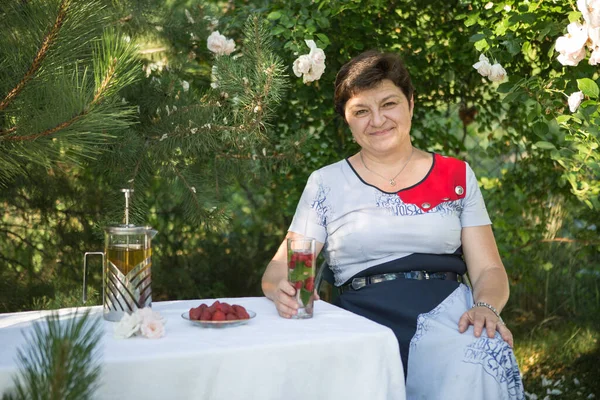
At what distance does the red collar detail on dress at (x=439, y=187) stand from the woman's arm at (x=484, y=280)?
0.12m

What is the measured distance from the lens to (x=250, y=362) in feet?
4.60

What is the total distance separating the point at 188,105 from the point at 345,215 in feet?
2.57

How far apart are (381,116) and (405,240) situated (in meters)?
0.40

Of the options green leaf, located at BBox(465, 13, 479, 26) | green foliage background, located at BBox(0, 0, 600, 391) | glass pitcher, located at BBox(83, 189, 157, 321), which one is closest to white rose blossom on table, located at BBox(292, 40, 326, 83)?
green foliage background, located at BBox(0, 0, 600, 391)

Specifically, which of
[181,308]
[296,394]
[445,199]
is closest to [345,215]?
[445,199]

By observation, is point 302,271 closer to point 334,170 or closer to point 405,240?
point 405,240

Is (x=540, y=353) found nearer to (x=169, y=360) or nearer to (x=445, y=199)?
(x=445, y=199)

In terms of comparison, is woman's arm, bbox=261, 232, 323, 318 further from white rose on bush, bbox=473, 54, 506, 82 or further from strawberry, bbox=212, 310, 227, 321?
white rose on bush, bbox=473, 54, 506, 82

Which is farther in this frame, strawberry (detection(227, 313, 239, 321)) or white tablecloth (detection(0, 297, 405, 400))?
strawberry (detection(227, 313, 239, 321))

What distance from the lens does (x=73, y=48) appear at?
174 cm

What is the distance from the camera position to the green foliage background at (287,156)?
102 inches

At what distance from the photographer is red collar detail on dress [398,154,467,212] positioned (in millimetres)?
2250

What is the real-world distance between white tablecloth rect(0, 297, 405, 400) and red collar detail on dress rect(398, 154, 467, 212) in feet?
2.35

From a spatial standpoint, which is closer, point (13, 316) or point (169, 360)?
point (169, 360)
